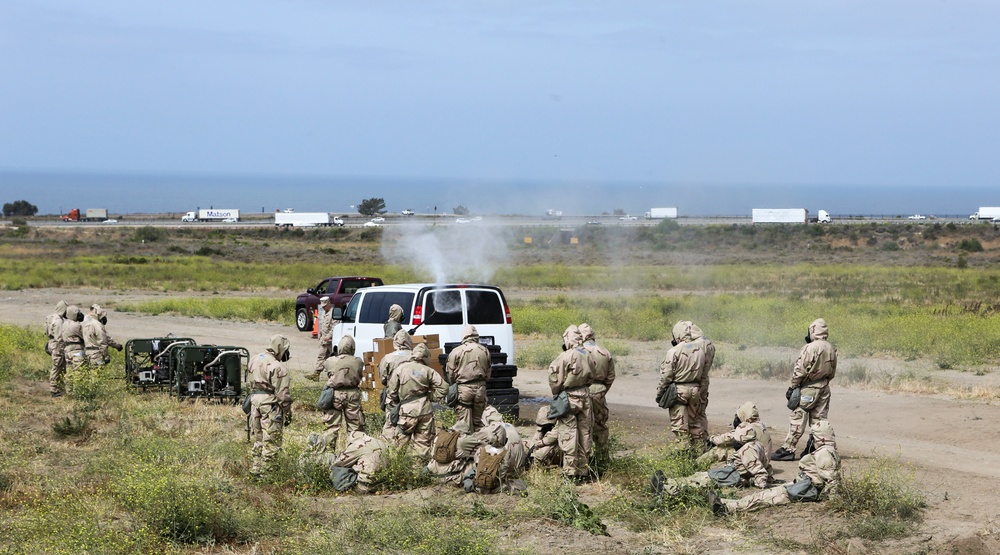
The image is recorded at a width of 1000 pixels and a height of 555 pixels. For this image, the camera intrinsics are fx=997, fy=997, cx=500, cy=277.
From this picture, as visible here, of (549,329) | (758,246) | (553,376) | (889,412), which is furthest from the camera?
(758,246)

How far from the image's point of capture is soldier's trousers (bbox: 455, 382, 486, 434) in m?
12.0

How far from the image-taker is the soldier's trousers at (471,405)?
12.0 m

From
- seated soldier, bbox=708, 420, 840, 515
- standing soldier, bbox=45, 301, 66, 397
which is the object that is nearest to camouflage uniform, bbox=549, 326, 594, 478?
seated soldier, bbox=708, 420, 840, 515

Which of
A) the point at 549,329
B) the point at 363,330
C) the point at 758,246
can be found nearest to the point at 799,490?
the point at 363,330

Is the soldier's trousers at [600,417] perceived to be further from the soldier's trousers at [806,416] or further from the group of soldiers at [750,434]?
the soldier's trousers at [806,416]

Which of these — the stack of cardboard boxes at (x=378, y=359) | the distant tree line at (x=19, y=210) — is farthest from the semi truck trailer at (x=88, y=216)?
the stack of cardboard boxes at (x=378, y=359)

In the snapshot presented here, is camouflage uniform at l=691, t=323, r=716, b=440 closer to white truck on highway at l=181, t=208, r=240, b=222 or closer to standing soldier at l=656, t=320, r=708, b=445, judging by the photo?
standing soldier at l=656, t=320, r=708, b=445

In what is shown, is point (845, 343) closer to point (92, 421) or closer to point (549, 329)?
point (549, 329)

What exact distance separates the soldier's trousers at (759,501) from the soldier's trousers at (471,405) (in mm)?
3280

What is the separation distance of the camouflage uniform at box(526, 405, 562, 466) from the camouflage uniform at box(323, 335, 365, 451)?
221cm

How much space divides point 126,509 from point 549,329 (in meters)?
18.6

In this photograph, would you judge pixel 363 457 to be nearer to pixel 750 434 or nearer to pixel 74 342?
pixel 750 434

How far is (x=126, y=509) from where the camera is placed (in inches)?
391

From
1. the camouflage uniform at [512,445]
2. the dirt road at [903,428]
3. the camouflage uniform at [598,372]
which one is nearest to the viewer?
the dirt road at [903,428]
